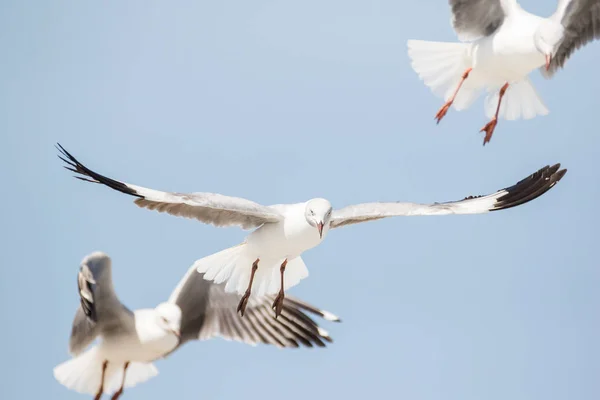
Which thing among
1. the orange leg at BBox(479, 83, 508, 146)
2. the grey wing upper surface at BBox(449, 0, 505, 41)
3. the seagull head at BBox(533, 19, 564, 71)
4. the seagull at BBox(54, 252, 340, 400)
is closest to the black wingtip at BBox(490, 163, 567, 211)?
the orange leg at BBox(479, 83, 508, 146)

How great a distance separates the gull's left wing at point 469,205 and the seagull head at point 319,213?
0.22 m

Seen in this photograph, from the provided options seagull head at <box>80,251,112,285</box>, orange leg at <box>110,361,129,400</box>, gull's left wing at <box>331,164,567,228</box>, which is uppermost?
gull's left wing at <box>331,164,567,228</box>

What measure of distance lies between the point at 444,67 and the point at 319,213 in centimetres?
201

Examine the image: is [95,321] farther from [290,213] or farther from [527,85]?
[527,85]

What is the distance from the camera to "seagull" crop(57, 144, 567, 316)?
→ 580cm

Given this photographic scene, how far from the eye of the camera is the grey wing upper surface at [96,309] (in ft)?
22.1

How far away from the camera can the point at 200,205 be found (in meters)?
5.75

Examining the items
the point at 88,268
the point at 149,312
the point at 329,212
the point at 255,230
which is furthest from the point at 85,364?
the point at 329,212

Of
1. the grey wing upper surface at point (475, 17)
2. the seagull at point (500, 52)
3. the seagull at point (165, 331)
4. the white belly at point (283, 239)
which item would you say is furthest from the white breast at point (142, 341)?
the grey wing upper surface at point (475, 17)

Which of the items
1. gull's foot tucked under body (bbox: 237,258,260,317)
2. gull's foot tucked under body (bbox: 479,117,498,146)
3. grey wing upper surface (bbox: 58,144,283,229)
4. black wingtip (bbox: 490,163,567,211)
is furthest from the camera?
gull's foot tucked under body (bbox: 479,117,498,146)

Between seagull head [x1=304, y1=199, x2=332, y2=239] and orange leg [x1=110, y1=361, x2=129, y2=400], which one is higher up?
seagull head [x1=304, y1=199, x2=332, y2=239]

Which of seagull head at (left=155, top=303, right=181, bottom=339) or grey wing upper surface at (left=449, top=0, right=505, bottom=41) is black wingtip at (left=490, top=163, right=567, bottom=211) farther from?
seagull head at (left=155, top=303, right=181, bottom=339)

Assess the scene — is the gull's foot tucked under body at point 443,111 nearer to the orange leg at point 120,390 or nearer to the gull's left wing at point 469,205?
the gull's left wing at point 469,205

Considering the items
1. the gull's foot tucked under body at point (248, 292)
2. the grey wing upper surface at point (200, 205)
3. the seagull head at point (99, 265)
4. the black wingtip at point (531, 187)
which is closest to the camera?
the grey wing upper surface at point (200, 205)
